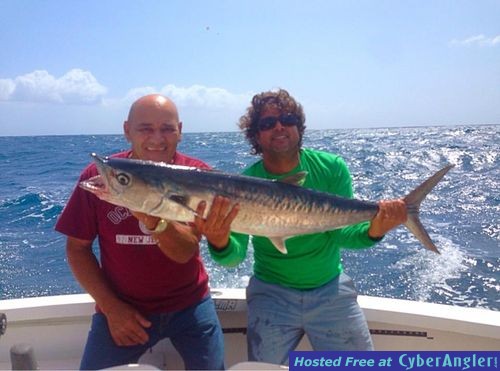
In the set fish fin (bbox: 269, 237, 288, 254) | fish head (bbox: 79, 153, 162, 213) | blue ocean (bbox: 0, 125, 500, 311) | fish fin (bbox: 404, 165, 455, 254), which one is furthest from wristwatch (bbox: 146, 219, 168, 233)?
blue ocean (bbox: 0, 125, 500, 311)

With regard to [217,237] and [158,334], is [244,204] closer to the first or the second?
[217,237]

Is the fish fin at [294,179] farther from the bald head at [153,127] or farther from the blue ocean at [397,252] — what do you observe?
the blue ocean at [397,252]

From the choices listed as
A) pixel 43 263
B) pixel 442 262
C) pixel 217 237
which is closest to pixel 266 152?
pixel 217 237

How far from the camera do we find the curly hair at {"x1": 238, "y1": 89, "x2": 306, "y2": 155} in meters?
3.51

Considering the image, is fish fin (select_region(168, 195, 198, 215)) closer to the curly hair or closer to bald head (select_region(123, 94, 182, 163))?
bald head (select_region(123, 94, 182, 163))

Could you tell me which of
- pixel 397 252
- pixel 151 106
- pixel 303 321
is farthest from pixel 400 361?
pixel 397 252

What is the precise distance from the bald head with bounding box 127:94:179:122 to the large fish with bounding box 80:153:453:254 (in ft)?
1.75

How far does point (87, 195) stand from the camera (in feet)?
10.1

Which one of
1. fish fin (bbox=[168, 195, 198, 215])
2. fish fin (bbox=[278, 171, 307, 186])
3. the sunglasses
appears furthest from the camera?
the sunglasses

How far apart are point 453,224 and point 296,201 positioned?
8.30 metres

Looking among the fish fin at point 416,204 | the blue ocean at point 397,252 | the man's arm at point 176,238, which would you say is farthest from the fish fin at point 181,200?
the blue ocean at point 397,252

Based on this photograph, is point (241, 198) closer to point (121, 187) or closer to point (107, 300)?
point (121, 187)

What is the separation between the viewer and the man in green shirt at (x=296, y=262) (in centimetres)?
319

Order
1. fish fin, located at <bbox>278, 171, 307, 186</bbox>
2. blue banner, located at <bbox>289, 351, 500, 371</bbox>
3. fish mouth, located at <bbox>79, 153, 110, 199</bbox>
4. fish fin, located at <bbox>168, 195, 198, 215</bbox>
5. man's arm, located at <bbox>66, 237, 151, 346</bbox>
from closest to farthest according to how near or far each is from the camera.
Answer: blue banner, located at <bbox>289, 351, 500, 371</bbox>, fish mouth, located at <bbox>79, 153, 110, 199</bbox>, fish fin, located at <bbox>168, 195, 198, 215</bbox>, man's arm, located at <bbox>66, 237, 151, 346</bbox>, fish fin, located at <bbox>278, 171, 307, 186</bbox>
